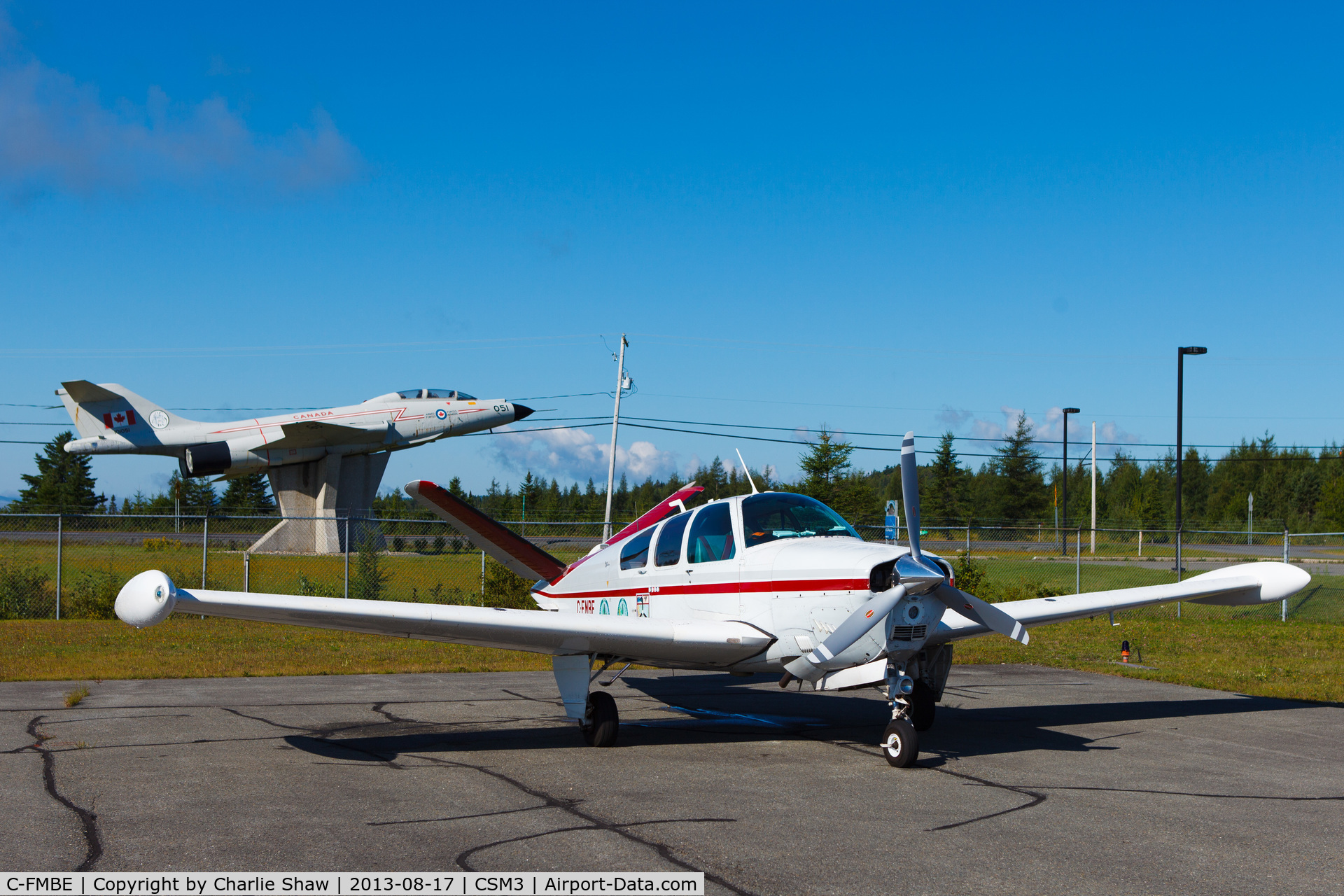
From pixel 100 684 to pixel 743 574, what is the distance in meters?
9.23

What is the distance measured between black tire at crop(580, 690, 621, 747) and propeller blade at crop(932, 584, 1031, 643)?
3.19 meters

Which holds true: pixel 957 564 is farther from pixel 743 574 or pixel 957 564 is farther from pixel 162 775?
pixel 162 775

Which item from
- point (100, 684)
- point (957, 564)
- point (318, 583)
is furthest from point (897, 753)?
point (318, 583)

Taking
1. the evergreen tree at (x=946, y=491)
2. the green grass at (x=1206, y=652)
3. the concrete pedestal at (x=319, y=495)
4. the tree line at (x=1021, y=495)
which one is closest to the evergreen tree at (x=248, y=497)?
the tree line at (x=1021, y=495)

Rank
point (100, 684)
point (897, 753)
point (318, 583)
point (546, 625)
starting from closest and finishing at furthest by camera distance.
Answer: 1. point (897, 753)
2. point (546, 625)
3. point (100, 684)
4. point (318, 583)

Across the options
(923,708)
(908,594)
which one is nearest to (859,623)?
(908,594)

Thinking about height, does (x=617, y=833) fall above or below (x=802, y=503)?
below

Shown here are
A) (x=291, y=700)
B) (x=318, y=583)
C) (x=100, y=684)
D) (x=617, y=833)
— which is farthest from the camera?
(x=318, y=583)

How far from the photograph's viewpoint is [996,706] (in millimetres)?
12336

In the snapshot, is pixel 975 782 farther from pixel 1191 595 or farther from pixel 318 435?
pixel 318 435

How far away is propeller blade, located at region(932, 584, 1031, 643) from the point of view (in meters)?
8.39

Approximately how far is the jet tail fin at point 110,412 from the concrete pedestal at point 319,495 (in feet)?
19.1

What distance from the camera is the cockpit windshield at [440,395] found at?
4559 cm

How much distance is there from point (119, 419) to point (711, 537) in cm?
3902
